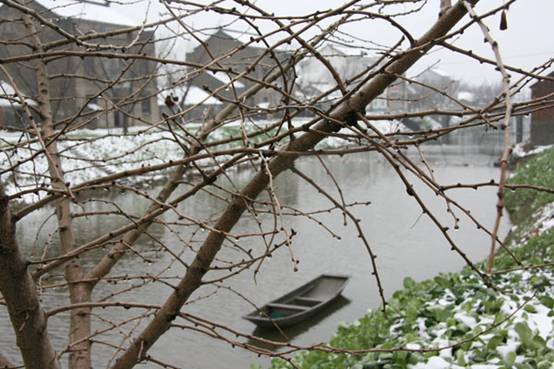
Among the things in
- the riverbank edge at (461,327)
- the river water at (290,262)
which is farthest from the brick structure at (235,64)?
the river water at (290,262)

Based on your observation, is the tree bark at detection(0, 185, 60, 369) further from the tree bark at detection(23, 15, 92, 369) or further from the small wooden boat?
the small wooden boat

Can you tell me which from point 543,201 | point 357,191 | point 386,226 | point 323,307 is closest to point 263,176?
point 323,307

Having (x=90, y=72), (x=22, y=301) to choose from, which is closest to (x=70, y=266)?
(x=22, y=301)

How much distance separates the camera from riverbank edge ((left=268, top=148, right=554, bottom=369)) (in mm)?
3758

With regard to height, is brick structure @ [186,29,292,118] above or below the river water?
above

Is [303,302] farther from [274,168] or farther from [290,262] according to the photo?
[274,168]

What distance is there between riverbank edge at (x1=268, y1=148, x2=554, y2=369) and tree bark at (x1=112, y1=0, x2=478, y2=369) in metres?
1.00

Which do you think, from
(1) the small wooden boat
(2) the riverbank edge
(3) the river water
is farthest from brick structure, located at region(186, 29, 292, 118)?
(1) the small wooden boat

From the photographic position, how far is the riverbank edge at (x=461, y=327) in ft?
12.3

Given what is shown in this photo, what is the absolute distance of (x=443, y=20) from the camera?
4.73 feet

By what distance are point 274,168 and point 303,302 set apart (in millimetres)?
7725

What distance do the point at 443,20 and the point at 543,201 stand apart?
10873mm

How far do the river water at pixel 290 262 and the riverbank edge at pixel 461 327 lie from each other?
0.79 metres

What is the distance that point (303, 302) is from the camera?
9.22 m
